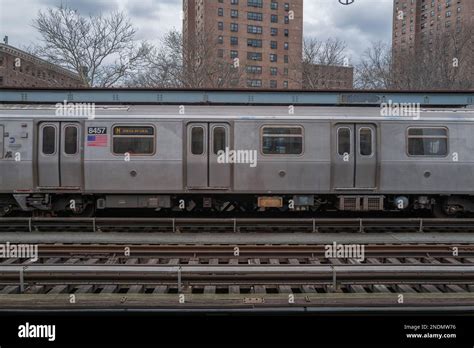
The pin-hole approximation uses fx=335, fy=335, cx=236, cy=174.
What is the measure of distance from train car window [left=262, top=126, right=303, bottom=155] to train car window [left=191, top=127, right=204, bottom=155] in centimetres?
185

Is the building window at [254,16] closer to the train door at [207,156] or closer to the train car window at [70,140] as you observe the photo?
the train door at [207,156]

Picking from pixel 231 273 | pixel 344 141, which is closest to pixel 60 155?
pixel 231 273

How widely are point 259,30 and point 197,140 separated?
84.4 metres

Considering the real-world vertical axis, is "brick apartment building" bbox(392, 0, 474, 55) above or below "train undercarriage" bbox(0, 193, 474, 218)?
above

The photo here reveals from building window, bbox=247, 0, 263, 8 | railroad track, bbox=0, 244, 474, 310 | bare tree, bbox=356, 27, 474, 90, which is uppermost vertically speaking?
building window, bbox=247, 0, 263, 8

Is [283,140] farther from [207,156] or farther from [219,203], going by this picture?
[219,203]

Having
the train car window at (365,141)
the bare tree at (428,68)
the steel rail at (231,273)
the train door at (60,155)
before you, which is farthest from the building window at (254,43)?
the steel rail at (231,273)

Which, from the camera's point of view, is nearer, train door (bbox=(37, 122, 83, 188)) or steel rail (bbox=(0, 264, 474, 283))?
steel rail (bbox=(0, 264, 474, 283))

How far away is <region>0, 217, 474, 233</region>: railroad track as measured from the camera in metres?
9.31

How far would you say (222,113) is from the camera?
1009cm

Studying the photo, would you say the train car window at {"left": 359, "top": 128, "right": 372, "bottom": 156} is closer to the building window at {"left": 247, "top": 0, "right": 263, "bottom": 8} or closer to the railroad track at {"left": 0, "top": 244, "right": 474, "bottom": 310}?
the railroad track at {"left": 0, "top": 244, "right": 474, "bottom": 310}

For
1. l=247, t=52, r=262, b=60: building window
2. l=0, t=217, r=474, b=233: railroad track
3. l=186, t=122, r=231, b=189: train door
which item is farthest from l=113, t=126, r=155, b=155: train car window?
l=247, t=52, r=262, b=60: building window

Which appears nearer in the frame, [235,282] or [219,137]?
[235,282]
